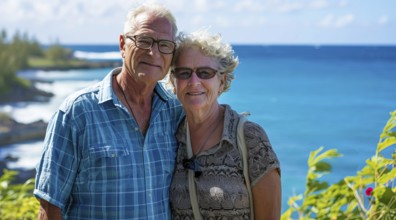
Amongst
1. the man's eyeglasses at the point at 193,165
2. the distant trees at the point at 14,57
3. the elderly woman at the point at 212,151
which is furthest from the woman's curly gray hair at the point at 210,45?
the distant trees at the point at 14,57

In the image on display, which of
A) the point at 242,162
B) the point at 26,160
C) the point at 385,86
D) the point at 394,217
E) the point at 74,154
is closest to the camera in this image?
the point at 74,154

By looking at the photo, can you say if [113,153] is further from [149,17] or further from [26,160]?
[26,160]

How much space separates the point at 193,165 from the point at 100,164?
439 mm

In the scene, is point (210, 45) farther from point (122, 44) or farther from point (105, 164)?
point (105, 164)

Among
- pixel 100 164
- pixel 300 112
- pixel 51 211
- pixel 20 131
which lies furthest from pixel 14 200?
pixel 300 112

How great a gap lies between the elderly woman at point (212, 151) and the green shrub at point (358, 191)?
72 cm

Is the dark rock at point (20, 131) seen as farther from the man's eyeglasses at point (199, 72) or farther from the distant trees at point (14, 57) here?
the man's eyeglasses at point (199, 72)

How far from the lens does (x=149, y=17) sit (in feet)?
9.04

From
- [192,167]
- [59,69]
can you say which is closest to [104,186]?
[192,167]

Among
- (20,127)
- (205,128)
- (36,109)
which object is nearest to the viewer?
(205,128)

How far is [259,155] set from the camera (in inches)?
107

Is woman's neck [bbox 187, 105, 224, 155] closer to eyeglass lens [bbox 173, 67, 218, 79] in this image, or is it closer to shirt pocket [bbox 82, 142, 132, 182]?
eyeglass lens [bbox 173, 67, 218, 79]

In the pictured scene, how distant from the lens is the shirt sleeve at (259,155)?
2.72m

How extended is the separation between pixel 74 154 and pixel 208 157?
0.62 m
